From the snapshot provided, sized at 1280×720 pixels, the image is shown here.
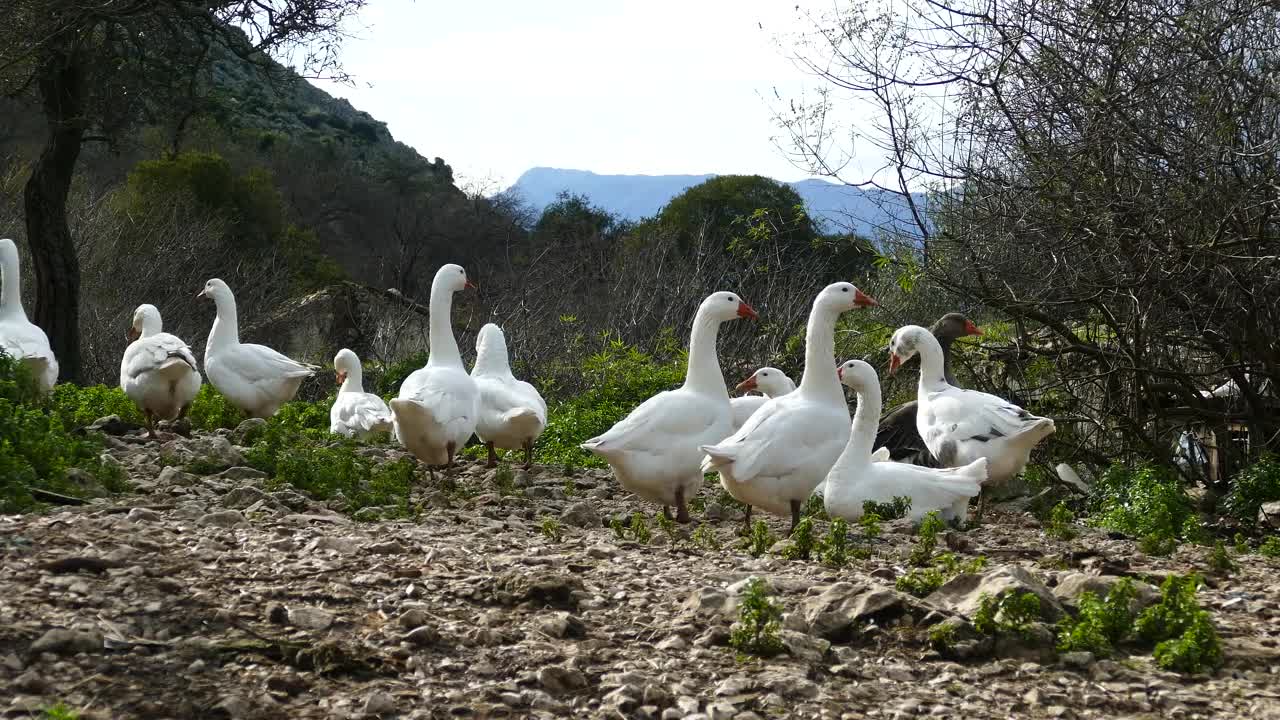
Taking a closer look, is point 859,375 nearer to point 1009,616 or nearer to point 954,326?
point 954,326

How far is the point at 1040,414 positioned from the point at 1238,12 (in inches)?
179

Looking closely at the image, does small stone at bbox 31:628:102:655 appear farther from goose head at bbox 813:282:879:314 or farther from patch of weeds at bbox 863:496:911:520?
goose head at bbox 813:282:879:314

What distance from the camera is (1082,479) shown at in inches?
391

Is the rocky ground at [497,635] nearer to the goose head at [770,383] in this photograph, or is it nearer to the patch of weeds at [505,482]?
the patch of weeds at [505,482]

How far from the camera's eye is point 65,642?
3.66 m

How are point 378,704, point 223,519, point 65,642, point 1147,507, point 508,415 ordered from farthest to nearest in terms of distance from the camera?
point 508,415, point 1147,507, point 223,519, point 65,642, point 378,704

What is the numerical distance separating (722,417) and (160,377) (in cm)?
534

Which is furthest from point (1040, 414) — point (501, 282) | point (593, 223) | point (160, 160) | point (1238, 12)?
point (593, 223)

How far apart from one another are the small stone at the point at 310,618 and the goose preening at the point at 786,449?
124 inches

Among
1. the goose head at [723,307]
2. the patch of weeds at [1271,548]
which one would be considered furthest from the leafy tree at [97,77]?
the patch of weeds at [1271,548]

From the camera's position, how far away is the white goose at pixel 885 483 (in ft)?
24.8

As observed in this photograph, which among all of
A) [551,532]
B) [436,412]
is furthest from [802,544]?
[436,412]

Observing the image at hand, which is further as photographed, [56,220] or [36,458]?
[56,220]

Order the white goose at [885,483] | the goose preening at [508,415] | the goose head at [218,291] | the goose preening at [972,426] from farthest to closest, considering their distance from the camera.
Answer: the goose head at [218,291], the goose preening at [508,415], the goose preening at [972,426], the white goose at [885,483]
